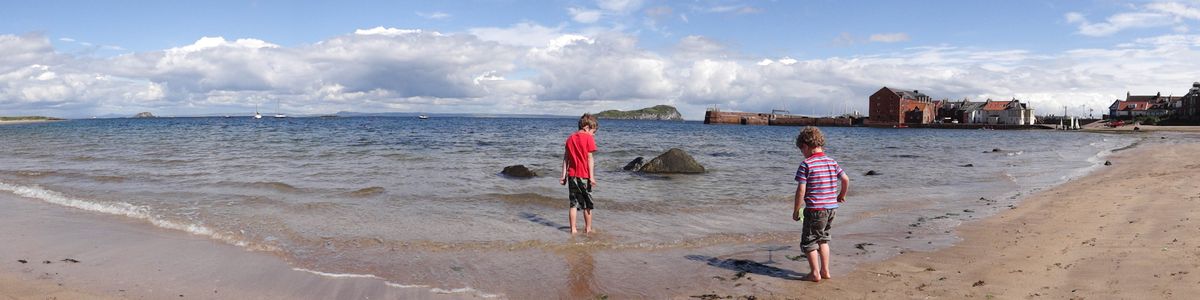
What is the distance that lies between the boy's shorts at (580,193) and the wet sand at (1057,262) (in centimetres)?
353

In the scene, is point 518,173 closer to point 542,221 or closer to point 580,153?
point 542,221

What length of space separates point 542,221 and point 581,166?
168cm

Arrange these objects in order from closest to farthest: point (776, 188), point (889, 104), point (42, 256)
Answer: point (42, 256)
point (776, 188)
point (889, 104)

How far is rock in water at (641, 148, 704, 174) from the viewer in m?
19.8

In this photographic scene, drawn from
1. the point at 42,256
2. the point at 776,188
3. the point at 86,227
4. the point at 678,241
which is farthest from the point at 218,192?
the point at 776,188

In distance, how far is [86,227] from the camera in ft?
31.1

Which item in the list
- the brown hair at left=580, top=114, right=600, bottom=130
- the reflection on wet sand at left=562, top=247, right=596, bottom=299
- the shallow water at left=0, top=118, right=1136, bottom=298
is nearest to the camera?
the reflection on wet sand at left=562, top=247, right=596, bottom=299

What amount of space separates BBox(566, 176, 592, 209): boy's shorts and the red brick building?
130 m

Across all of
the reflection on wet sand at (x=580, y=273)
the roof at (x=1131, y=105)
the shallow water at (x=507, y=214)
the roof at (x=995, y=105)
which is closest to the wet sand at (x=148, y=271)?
the shallow water at (x=507, y=214)

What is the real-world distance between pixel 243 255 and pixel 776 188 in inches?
470

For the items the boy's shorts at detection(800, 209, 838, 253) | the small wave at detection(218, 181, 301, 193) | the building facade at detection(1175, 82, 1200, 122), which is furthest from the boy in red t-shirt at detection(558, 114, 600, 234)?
the building facade at detection(1175, 82, 1200, 122)

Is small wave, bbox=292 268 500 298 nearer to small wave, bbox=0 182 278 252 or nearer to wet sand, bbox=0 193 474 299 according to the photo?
wet sand, bbox=0 193 474 299

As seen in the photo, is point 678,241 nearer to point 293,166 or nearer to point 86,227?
point 86,227

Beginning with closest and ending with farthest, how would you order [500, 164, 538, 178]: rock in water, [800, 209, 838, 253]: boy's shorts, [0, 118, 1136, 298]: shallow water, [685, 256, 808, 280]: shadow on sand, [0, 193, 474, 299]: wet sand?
[0, 193, 474, 299]: wet sand → [800, 209, 838, 253]: boy's shorts → [685, 256, 808, 280]: shadow on sand → [0, 118, 1136, 298]: shallow water → [500, 164, 538, 178]: rock in water
